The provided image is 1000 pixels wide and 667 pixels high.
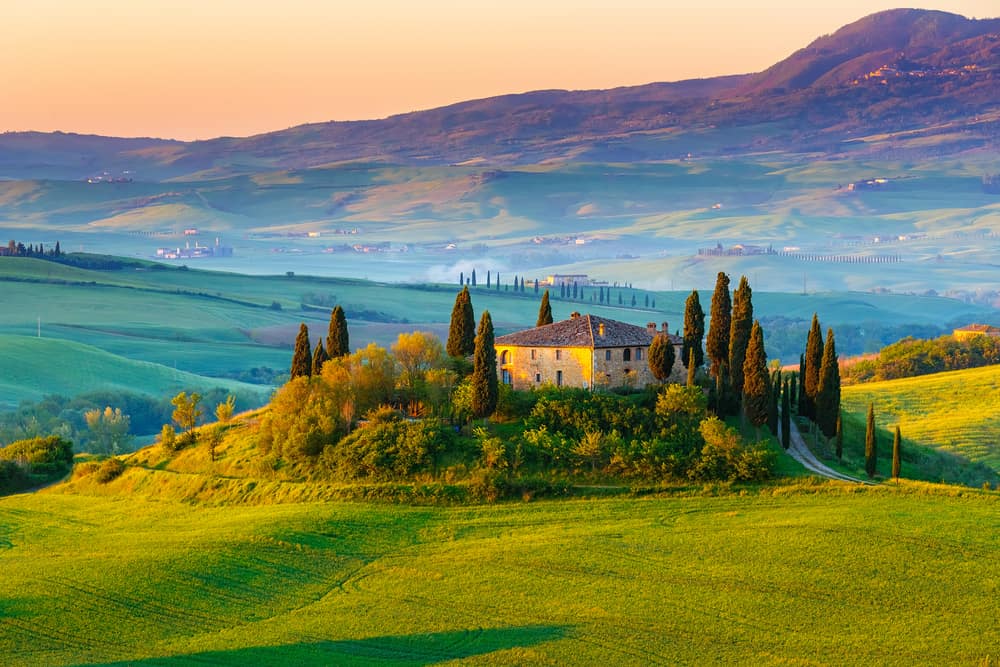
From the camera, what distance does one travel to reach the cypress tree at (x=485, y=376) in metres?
82.9

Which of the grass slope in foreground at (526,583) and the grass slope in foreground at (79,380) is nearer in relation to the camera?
the grass slope in foreground at (526,583)

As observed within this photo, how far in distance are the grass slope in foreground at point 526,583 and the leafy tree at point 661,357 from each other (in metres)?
13.9

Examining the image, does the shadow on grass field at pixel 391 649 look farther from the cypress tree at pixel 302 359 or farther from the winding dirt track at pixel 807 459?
the cypress tree at pixel 302 359

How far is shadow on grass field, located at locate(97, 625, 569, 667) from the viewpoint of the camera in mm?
55344

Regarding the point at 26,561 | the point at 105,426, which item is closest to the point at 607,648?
the point at 26,561

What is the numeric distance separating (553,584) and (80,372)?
463 feet

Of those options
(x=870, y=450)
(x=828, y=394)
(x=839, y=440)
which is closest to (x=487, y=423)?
(x=828, y=394)

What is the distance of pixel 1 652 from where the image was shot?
56875 mm

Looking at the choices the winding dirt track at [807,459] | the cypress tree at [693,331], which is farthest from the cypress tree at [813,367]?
the cypress tree at [693,331]

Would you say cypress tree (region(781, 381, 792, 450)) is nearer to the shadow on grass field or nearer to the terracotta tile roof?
the terracotta tile roof

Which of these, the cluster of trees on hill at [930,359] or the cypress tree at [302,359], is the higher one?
the cypress tree at [302,359]

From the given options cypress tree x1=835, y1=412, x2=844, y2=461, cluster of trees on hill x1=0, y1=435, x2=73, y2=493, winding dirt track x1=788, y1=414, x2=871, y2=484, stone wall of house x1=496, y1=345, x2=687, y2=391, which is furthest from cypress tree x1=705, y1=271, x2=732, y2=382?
cluster of trees on hill x1=0, y1=435, x2=73, y2=493

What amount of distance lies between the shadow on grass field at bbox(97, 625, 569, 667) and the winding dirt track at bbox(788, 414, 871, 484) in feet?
84.7

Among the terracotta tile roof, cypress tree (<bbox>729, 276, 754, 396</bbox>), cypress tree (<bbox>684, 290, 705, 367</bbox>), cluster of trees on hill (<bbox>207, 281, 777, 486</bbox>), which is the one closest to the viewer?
cluster of trees on hill (<bbox>207, 281, 777, 486</bbox>)
